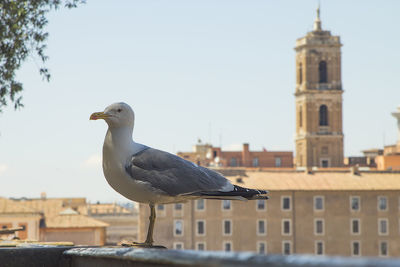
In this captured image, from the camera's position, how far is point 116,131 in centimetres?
503

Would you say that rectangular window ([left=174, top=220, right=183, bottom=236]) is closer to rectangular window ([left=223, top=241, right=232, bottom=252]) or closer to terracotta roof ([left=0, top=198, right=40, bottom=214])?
rectangular window ([left=223, top=241, right=232, bottom=252])

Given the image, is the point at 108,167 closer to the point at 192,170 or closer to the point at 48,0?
the point at 192,170

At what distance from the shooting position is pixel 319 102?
11006 cm

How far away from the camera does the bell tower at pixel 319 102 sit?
107800 millimetres

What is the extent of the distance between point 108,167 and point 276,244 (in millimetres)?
72431

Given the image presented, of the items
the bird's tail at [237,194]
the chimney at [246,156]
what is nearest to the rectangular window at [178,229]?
the chimney at [246,156]

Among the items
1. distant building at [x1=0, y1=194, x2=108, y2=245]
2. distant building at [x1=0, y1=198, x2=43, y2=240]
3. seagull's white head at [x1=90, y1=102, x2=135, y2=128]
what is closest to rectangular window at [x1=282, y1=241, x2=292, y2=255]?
distant building at [x1=0, y1=194, x2=108, y2=245]

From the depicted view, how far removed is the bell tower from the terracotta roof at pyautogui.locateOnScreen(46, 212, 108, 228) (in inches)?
1503

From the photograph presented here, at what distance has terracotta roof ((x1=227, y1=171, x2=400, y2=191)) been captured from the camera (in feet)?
250

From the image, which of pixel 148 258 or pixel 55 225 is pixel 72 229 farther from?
pixel 148 258

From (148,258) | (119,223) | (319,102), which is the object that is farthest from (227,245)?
(148,258)

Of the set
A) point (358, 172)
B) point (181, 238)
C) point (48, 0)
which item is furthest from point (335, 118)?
point (48, 0)

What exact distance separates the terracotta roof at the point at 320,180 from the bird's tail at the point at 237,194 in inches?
2750

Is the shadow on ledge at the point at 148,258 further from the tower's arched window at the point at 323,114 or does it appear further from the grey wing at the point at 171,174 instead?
the tower's arched window at the point at 323,114
